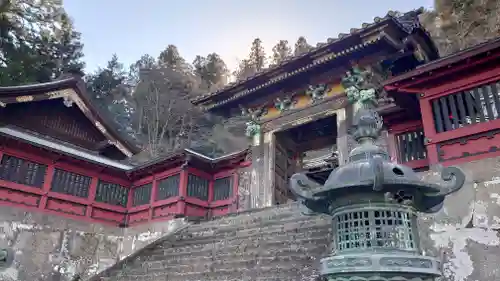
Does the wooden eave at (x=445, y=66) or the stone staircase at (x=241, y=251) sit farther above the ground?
the wooden eave at (x=445, y=66)

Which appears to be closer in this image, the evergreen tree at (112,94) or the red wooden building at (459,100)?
the red wooden building at (459,100)

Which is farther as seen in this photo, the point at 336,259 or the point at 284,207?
the point at 284,207

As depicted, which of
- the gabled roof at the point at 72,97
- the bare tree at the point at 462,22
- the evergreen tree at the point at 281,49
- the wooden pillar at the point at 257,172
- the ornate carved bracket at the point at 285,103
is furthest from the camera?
the evergreen tree at the point at 281,49

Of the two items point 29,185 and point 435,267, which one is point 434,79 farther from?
point 29,185

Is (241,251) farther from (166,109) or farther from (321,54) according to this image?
(166,109)

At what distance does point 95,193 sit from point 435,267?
13273 millimetres

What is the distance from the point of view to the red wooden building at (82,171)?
11961 millimetres

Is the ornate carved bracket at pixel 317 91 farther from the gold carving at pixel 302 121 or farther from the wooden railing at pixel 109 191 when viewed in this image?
the wooden railing at pixel 109 191

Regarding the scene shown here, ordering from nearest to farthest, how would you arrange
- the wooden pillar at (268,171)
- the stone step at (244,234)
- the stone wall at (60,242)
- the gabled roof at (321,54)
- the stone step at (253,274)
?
the stone step at (253,274) → the stone step at (244,234) → the gabled roof at (321,54) → the wooden pillar at (268,171) → the stone wall at (60,242)

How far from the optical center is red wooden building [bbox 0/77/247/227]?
12.0 m

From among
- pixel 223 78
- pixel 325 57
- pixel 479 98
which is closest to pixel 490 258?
pixel 479 98

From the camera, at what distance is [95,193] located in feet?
45.2

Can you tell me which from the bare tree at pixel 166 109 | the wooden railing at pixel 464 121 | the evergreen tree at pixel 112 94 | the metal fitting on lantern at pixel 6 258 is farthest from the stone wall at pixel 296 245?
the evergreen tree at pixel 112 94

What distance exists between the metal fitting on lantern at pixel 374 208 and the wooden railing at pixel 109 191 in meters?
10.4
